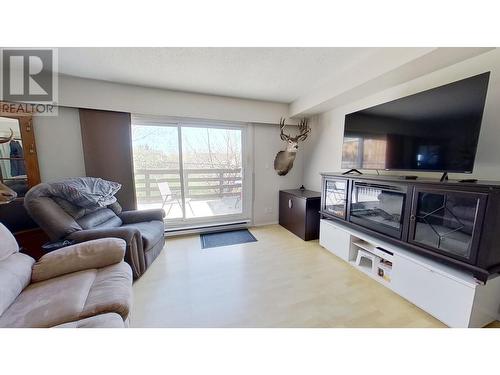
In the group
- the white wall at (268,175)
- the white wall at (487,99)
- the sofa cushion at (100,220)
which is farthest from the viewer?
the white wall at (268,175)

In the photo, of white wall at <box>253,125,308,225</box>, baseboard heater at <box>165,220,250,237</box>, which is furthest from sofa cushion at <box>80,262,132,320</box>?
white wall at <box>253,125,308,225</box>

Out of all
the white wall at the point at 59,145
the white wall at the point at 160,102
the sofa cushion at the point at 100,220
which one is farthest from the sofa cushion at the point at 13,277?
the white wall at the point at 160,102

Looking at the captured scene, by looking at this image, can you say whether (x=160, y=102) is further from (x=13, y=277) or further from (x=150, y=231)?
(x=13, y=277)

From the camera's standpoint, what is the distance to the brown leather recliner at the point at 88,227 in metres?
1.55

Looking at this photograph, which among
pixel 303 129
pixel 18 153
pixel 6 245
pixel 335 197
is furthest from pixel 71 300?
pixel 303 129

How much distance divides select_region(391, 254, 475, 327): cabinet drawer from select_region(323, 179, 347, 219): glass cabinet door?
75cm

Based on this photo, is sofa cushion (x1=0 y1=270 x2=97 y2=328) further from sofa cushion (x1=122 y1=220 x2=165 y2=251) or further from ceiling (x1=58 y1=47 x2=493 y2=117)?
ceiling (x1=58 y1=47 x2=493 y2=117)

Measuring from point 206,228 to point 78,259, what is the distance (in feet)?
6.11

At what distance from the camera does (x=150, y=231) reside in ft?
6.77

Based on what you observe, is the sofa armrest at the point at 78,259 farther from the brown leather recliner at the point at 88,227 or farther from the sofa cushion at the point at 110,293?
the brown leather recliner at the point at 88,227

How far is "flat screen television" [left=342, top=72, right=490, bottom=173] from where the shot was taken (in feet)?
4.03

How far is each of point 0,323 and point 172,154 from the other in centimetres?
232

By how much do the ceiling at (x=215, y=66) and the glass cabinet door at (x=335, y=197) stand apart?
4.29 ft
